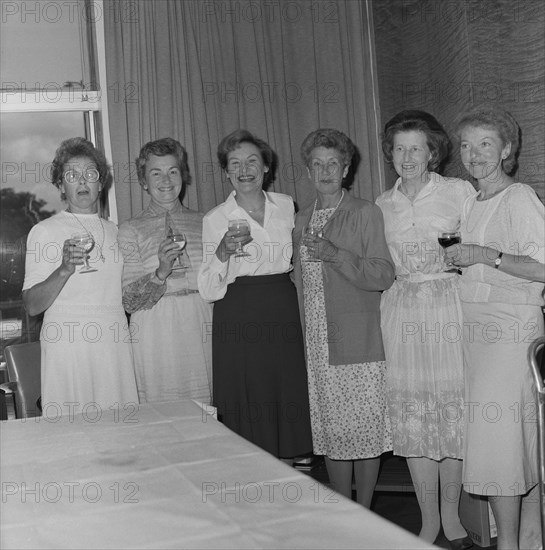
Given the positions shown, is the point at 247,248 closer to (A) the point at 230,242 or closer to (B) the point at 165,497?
(A) the point at 230,242

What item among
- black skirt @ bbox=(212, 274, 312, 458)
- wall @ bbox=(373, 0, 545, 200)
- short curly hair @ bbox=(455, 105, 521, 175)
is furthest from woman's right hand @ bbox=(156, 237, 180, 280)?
wall @ bbox=(373, 0, 545, 200)

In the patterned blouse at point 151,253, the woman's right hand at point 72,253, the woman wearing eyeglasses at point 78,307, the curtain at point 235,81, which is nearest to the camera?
the woman's right hand at point 72,253

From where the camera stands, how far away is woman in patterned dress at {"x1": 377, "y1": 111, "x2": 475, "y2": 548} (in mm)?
2945

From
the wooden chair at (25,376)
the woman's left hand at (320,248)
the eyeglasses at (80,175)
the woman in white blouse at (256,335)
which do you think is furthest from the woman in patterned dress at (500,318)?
the wooden chair at (25,376)

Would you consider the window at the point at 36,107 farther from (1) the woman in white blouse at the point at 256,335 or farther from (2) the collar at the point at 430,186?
(2) the collar at the point at 430,186

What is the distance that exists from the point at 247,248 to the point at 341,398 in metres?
0.71

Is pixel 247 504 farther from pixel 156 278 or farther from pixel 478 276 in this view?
pixel 156 278

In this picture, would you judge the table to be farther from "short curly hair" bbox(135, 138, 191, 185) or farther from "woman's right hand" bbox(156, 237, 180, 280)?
"short curly hair" bbox(135, 138, 191, 185)

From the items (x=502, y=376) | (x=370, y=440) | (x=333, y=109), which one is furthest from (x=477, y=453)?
(x=333, y=109)

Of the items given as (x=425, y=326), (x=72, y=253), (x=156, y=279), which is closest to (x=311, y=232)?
(x=425, y=326)

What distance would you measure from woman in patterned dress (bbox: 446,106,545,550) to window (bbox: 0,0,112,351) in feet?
7.21

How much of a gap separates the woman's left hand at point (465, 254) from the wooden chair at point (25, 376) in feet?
5.59

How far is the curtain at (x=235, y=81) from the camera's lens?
4090mm

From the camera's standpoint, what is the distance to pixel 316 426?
3.26 meters
